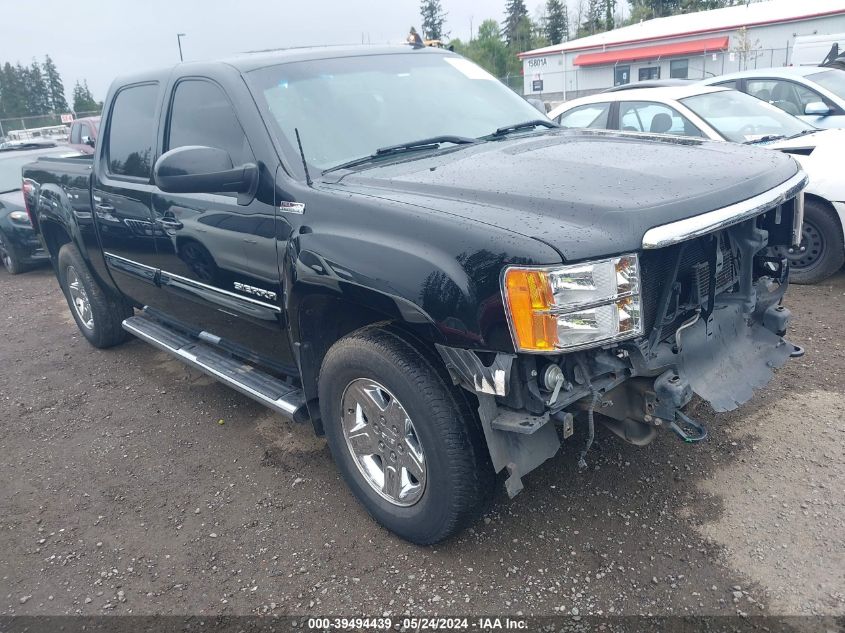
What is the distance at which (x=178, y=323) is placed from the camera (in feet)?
14.1

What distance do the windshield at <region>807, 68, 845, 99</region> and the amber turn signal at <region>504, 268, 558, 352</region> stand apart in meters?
8.25

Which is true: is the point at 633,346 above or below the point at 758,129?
below

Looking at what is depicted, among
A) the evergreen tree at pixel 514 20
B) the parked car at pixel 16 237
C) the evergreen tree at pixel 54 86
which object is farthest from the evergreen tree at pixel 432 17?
the parked car at pixel 16 237

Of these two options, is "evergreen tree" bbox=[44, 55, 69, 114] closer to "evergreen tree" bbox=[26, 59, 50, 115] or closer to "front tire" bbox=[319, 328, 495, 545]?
"evergreen tree" bbox=[26, 59, 50, 115]

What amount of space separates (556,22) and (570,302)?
74.7 metres

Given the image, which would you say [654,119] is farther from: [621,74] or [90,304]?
[621,74]

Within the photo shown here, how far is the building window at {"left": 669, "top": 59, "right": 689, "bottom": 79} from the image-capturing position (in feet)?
113

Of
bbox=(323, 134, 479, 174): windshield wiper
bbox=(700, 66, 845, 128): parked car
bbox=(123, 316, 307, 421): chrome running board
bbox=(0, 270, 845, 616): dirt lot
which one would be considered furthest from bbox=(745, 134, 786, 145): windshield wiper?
bbox=(123, 316, 307, 421): chrome running board

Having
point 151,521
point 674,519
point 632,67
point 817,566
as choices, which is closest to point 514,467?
point 674,519

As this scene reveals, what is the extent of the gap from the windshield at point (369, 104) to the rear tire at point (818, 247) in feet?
9.40

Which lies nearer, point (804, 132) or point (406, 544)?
point (406, 544)

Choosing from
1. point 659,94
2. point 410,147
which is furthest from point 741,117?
point 410,147

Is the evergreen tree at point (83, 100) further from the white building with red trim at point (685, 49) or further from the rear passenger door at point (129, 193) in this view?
the rear passenger door at point (129, 193)

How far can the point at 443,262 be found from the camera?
229cm
